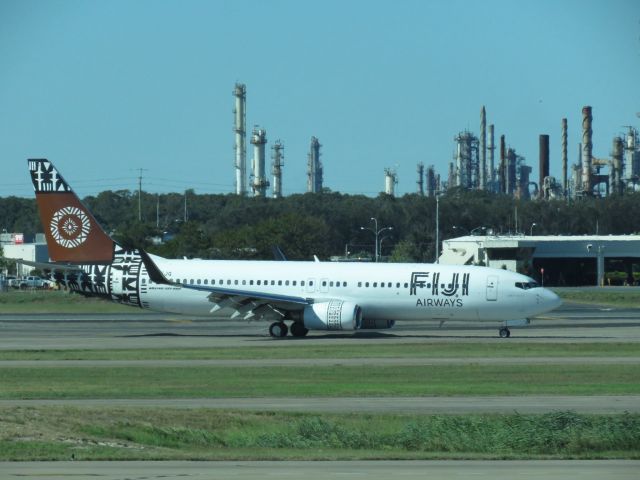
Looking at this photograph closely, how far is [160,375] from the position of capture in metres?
34.6

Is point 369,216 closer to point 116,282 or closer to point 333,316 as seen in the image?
point 116,282

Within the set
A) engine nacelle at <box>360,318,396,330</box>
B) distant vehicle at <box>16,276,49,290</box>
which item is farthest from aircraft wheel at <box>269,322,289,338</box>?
distant vehicle at <box>16,276,49,290</box>

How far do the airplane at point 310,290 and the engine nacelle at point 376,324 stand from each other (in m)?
0.04

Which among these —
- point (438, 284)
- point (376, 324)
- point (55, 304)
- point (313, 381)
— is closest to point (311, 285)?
point (376, 324)

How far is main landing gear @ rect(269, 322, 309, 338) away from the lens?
50250mm

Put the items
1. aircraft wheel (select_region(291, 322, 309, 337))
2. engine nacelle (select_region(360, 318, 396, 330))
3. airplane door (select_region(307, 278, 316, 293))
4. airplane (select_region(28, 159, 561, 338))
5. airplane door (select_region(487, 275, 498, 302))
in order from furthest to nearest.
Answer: engine nacelle (select_region(360, 318, 396, 330)) < airplane door (select_region(307, 278, 316, 293)) < aircraft wheel (select_region(291, 322, 309, 337)) < airplane (select_region(28, 159, 561, 338)) < airplane door (select_region(487, 275, 498, 302))

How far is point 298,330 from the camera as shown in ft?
168

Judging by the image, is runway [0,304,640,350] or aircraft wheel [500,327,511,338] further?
aircraft wheel [500,327,511,338]

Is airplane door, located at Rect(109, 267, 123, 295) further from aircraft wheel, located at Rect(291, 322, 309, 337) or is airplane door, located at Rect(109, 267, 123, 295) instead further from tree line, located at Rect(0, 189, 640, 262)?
tree line, located at Rect(0, 189, 640, 262)

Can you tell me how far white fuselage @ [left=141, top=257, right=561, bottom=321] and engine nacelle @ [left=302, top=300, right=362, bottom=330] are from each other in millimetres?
870

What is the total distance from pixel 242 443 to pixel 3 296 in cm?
6266
